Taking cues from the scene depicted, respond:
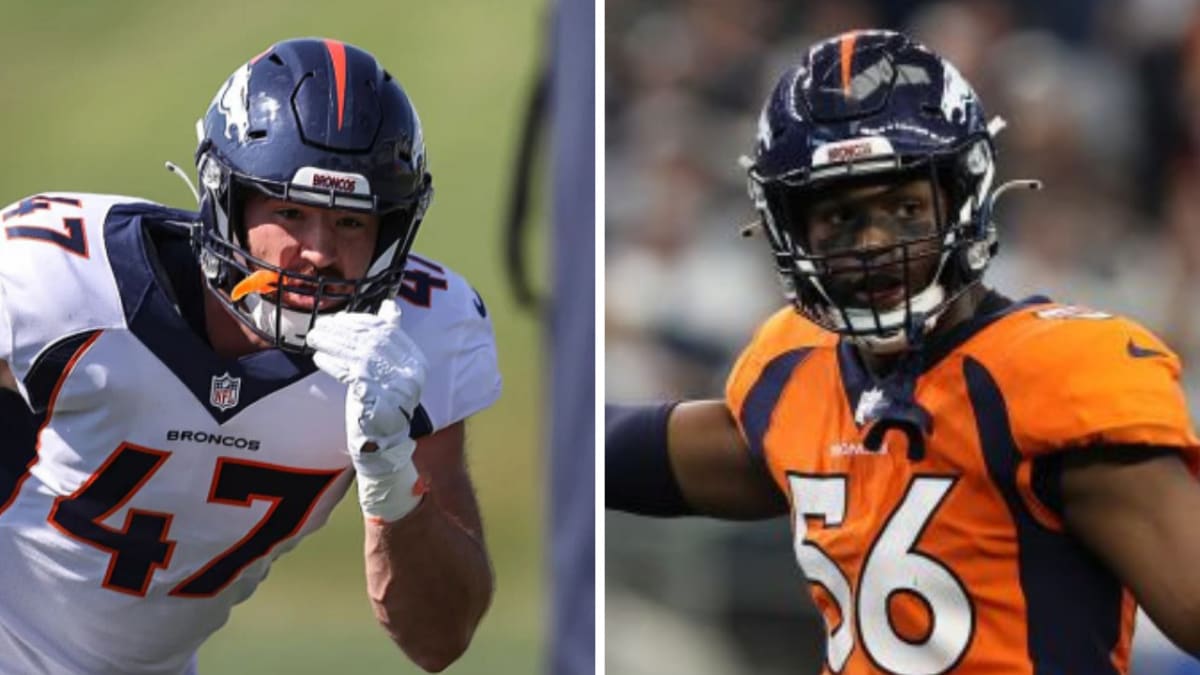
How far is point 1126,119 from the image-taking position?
17.4 ft

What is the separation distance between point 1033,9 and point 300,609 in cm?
346

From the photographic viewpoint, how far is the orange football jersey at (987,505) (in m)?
2.38

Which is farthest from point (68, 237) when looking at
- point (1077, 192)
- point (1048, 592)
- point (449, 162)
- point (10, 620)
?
point (449, 162)

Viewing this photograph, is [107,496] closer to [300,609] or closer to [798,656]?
[798,656]

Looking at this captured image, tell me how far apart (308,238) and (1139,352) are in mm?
1111

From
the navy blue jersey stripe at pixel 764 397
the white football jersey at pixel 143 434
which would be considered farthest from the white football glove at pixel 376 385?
the navy blue jersey stripe at pixel 764 397

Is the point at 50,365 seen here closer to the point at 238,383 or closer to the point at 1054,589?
the point at 238,383

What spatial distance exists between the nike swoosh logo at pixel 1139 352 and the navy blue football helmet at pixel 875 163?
0.23 m

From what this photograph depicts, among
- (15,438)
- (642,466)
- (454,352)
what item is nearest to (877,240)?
(642,466)

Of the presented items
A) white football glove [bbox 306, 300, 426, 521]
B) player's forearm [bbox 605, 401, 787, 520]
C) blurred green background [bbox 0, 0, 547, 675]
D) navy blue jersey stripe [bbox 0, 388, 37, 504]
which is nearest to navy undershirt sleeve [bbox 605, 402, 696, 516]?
player's forearm [bbox 605, 401, 787, 520]

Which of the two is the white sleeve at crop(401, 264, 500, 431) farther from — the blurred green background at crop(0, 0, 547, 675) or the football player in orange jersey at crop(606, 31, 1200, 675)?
the blurred green background at crop(0, 0, 547, 675)

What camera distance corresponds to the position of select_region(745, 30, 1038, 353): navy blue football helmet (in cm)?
250

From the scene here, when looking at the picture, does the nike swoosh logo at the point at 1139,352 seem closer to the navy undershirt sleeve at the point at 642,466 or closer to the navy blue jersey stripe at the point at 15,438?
the navy undershirt sleeve at the point at 642,466

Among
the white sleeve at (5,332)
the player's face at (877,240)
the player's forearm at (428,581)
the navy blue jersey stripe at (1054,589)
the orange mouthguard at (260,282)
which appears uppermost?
the player's face at (877,240)
